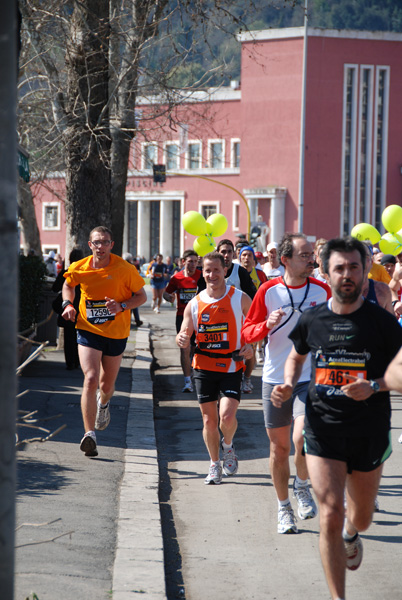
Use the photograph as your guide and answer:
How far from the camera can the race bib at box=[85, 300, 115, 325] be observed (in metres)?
8.42

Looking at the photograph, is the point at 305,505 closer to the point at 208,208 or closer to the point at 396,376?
the point at 396,376

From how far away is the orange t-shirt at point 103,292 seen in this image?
27.6ft

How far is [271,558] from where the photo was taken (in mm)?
5551

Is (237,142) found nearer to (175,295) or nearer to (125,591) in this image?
(175,295)

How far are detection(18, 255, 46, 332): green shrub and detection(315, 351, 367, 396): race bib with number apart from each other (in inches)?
371

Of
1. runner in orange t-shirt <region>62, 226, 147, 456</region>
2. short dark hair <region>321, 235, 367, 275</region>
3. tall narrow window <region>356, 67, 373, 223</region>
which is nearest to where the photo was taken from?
short dark hair <region>321, 235, 367, 275</region>

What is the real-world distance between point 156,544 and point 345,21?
172323mm

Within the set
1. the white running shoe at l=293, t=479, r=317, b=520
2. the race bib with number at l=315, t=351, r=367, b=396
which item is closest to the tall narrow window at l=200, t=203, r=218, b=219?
the white running shoe at l=293, t=479, r=317, b=520

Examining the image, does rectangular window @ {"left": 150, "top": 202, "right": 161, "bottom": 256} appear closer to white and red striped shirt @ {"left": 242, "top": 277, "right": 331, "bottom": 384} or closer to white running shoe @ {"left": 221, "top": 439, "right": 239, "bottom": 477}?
white running shoe @ {"left": 221, "top": 439, "right": 239, "bottom": 477}

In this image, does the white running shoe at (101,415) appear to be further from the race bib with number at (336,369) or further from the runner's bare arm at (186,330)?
the race bib with number at (336,369)

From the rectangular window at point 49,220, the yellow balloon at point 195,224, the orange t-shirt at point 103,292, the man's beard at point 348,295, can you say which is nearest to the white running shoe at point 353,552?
the man's beard at point 348,295

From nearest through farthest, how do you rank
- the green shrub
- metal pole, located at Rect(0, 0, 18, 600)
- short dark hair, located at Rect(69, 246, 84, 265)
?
metal pole, located at Rect(0, 0, 18, 600), the green shrub, short dark hair, located at Rect(69, 246, 84, 265)

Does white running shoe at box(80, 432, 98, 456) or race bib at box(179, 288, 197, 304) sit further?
race bib at box(179, 288, 197, 304)

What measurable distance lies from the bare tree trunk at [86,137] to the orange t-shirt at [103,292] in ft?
21.3
